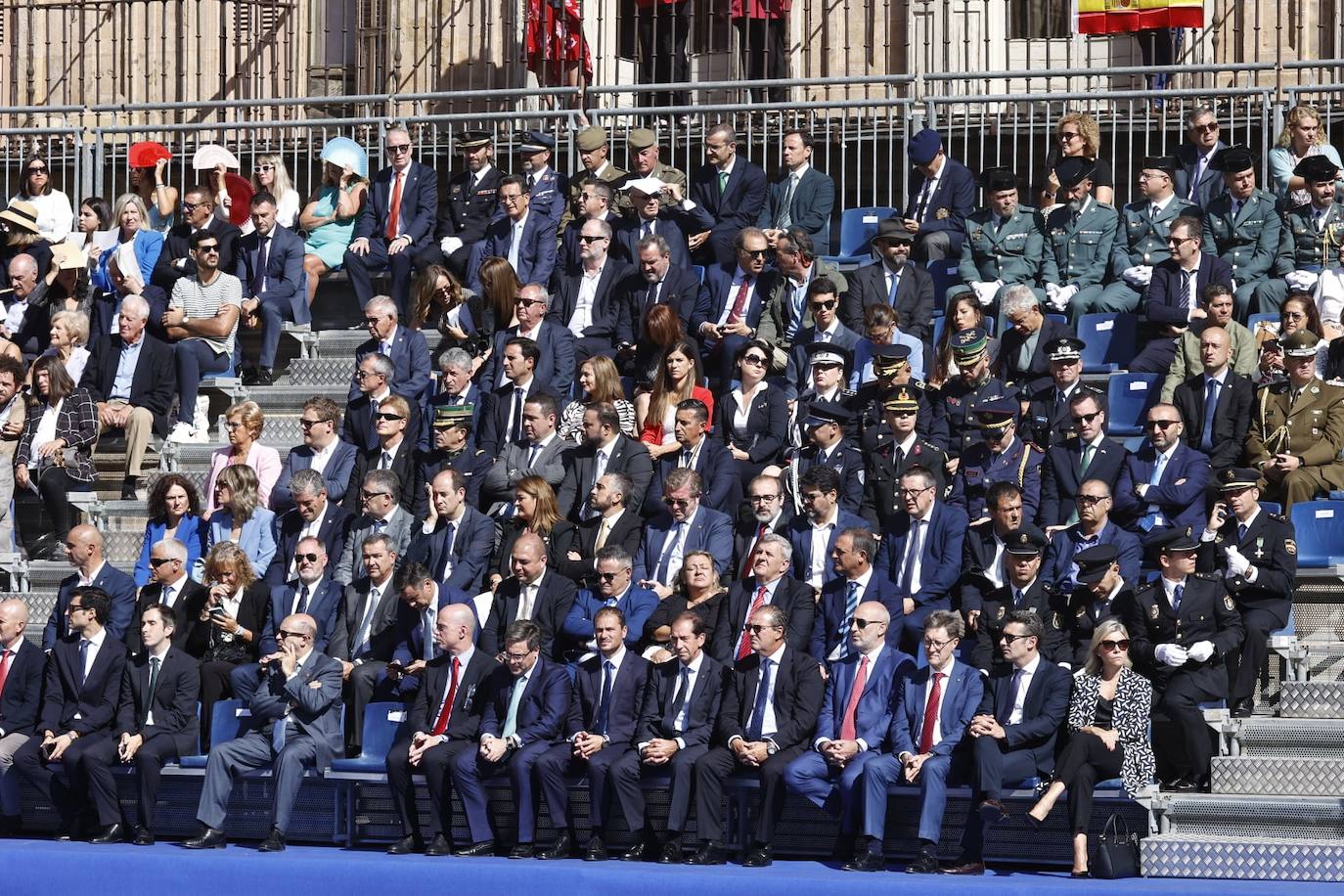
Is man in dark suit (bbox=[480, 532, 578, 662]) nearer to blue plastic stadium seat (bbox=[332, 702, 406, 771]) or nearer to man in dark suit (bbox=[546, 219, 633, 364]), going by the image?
blue plastic stadium seat (bbox=[332, 702, 406, 771])

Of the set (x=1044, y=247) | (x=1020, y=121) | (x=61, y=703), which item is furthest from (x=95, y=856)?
(x=1020, y=121)

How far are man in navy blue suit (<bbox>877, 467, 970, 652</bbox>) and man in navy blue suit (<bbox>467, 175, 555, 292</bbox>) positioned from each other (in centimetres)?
387

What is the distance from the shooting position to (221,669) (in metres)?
14.9

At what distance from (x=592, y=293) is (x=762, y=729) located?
4351 mm

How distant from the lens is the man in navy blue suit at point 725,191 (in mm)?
17781

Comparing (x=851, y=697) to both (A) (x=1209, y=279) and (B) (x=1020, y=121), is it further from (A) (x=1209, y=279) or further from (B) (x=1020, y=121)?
(B) (x=1020, y=121)

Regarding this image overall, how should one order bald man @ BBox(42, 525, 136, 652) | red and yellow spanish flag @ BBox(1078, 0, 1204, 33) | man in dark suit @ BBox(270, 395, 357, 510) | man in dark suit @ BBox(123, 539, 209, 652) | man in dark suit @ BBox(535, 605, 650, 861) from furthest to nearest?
red and yellow spanish flag @ BBox(1078, 0, 1204, 33) < man in dark suit @ BBox(270, 395, 357, 510) < bald man @ BBox(42, 525, 136, 652) < man in dark suit @ BBox(123, 539, 209, 652) < man in dark suit @ BBox(535, 605, 650, 861)

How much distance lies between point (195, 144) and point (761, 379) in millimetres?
6690

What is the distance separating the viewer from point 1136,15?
19391mm

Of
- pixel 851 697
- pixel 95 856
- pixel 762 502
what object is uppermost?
pixel 762 502

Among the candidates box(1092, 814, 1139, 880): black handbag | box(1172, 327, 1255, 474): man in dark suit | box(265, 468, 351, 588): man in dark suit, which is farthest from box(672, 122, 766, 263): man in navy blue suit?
box(1092, 814, 1139, 880): black handbag

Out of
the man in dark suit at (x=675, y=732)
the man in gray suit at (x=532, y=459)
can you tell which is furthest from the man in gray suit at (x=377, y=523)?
the man in dark suit at (x=675, y=732)

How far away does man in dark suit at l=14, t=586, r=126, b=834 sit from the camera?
14.6 metres

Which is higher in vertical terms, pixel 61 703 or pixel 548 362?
pixel 548 362
